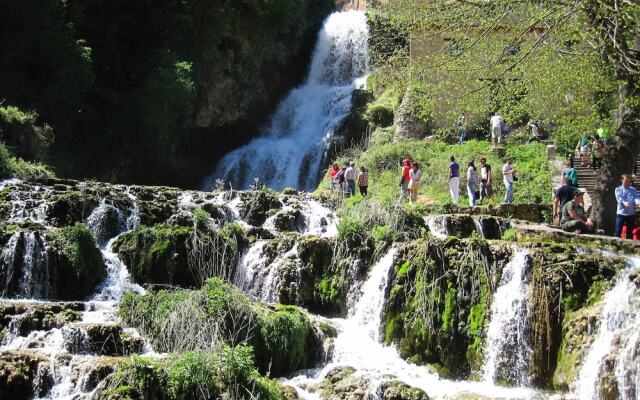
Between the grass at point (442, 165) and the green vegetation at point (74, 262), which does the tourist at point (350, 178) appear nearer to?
the grass at point (442, 165)

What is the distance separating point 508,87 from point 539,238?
14.1 ft

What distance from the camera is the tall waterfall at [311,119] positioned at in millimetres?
30094

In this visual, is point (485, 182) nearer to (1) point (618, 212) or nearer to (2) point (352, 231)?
(1) point (618, 212)

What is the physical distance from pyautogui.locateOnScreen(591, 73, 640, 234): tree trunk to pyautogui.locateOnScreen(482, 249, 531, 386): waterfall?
4.29 metres

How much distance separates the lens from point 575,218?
14.7 meters

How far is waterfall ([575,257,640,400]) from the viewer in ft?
32.4

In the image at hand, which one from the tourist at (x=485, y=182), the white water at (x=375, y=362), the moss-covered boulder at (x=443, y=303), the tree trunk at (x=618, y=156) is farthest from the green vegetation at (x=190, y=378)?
the tourist at (x=485, y=182)

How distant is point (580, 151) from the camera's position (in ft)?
70.9

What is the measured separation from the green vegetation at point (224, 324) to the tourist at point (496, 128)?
555 inches

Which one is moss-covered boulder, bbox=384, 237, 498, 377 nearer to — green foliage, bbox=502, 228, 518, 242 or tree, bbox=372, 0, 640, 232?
green foliage, bbox=502, 228, 518, 242

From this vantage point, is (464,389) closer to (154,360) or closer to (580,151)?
(154,360)

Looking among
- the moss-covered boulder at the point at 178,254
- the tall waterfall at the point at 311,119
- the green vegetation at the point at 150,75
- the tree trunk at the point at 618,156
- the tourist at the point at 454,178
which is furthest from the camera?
the tall waterfall at the point at 311,119

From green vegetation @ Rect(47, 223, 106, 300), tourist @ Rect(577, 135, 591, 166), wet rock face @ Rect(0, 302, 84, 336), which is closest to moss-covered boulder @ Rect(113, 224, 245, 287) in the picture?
green vegetation @ Rect(47, 223, 106, 300)

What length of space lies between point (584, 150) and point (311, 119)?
13526 millimetres
